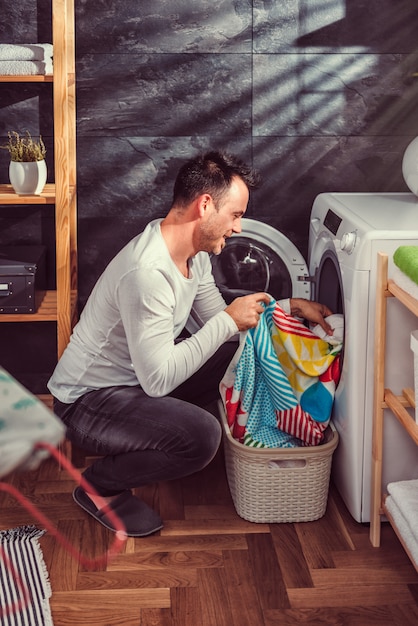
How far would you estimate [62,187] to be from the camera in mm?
2701

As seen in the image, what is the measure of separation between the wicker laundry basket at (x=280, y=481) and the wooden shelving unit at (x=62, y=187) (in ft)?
2.30

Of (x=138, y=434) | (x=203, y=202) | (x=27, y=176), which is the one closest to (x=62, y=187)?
(x=27, y=176)

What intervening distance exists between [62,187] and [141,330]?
2.20 ft

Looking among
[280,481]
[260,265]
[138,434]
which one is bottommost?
[280,481]

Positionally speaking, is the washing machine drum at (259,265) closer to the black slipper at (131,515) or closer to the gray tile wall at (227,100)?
the gray tile wall at (227,100)

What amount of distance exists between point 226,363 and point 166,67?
1060mm

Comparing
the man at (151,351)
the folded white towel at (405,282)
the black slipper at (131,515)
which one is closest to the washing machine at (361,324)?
the folded white towel at (405,282)

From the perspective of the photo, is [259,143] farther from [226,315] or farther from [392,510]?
[392,510]

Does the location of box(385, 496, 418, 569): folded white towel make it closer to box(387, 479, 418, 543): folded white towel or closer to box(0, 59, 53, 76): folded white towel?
box(387, 479, 418, 543): folded white towel

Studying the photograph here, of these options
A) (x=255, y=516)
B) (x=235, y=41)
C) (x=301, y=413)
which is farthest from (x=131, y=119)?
(x=255, y=516)

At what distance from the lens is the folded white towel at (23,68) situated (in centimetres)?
265

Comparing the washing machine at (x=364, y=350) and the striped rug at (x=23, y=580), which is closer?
the striped rug at (x=23, y=580)

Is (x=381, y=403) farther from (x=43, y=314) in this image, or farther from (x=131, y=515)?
(x=43, y=314)

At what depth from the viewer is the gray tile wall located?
9.84 ft
